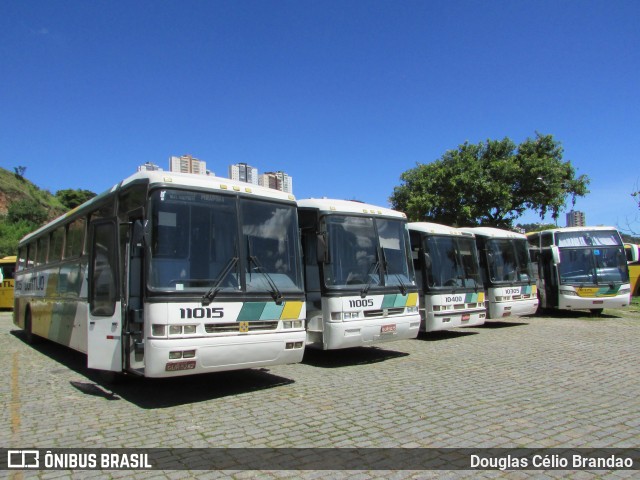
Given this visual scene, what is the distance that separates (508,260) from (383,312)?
7651 mm

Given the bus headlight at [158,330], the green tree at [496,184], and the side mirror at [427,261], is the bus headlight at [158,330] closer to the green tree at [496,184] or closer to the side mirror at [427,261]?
the side mirror at [427,261]

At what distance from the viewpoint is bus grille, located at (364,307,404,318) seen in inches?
360

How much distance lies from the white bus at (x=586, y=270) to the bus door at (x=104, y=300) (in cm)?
1493

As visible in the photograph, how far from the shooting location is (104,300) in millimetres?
7051

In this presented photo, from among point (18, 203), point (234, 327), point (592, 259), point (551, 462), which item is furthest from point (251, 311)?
point (18, 203)

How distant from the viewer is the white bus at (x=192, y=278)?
243 inches

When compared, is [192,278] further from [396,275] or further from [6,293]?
[6,293]

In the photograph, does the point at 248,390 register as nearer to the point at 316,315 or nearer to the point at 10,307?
the point at 316,315

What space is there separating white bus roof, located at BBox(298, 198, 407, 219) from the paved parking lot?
294 cm

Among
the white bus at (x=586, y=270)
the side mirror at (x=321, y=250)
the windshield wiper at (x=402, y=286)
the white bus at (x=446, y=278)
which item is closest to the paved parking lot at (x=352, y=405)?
→ the windshield wiper at (x=402, y=286)

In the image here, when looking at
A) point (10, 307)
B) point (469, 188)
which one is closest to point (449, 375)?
point (469, 188)

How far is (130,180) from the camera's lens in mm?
6953

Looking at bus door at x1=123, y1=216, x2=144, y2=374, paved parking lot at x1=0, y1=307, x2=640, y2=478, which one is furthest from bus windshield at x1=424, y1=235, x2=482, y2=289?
bus door at x1=123, y1=216, x2=144, y2=374

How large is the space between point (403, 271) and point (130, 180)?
5548 mm
